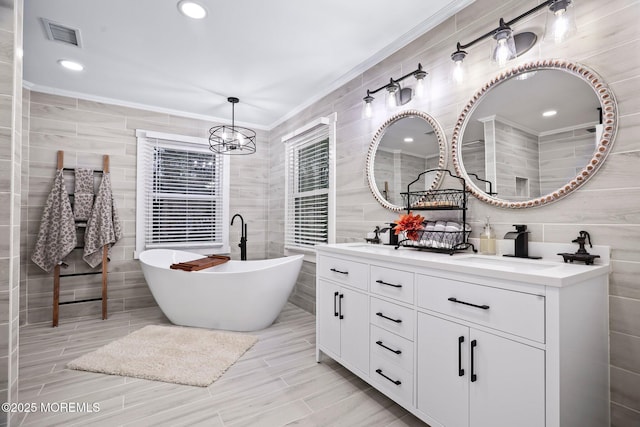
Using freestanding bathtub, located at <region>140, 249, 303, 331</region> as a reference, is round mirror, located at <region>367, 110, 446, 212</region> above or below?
above

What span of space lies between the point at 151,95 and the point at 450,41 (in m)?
3.20

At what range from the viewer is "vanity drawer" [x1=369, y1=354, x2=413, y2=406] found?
1.67m

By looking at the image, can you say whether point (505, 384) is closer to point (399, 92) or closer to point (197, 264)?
point (399, 92)

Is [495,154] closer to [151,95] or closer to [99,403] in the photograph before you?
[99,403]

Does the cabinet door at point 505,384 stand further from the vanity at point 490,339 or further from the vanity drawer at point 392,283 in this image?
the vanity drawer at point 392,283

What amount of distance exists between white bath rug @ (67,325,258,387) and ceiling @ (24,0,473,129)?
2523mm

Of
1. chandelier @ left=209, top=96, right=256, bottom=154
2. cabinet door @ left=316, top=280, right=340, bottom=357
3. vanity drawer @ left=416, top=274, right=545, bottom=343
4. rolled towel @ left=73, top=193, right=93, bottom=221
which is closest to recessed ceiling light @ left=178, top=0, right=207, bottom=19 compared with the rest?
chandelier @ left=209, top=96, right=256, bottom=154

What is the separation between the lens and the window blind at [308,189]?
11.5 feet

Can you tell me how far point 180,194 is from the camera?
13.7 feet

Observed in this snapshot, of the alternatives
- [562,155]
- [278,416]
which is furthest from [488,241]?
[278,416]

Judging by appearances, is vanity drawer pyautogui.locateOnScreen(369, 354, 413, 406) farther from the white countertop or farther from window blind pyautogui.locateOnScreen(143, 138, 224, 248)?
window blind pyautogui.locateOnScreen(143, 138, 224, 248)

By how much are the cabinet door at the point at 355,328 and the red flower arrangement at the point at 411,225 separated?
508 millimetres

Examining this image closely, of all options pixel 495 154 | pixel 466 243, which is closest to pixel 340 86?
pixel 495 154

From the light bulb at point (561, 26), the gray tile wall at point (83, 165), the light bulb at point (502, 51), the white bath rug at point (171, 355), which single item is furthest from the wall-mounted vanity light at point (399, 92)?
the gray tile wall at point (83, 165)
